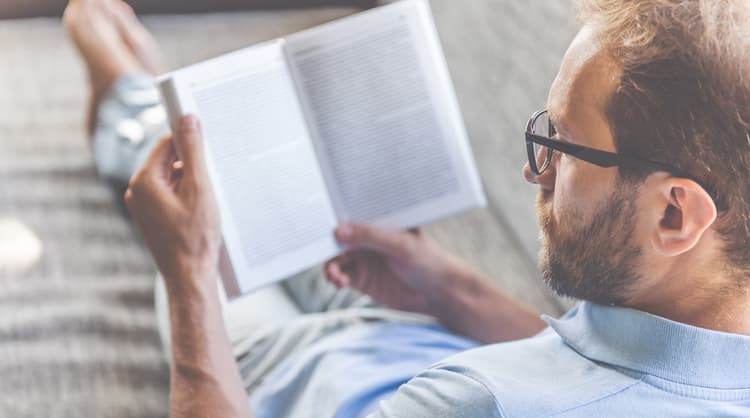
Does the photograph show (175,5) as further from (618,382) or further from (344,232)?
(618,382)

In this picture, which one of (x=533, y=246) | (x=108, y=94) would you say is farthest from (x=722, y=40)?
(x=108, y=94)

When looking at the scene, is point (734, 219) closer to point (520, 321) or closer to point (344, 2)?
point (520, 321)

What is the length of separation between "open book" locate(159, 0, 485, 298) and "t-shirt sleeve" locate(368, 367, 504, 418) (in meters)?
0.36

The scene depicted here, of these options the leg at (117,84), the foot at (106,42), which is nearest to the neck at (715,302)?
the leg at (117,84)

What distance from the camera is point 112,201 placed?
4.39 ft

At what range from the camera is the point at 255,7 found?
1.78m

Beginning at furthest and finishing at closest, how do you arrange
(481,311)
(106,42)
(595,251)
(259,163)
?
(106,42)
(481,311)
(259,163)
(595,251)

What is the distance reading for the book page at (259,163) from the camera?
1.07m

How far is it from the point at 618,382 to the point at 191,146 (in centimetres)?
58

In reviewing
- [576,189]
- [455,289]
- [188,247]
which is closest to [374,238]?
[455,289]

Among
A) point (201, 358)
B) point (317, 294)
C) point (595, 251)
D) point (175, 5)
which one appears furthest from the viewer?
point (175, 5)

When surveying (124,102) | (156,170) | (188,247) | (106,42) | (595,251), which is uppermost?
(106,42)

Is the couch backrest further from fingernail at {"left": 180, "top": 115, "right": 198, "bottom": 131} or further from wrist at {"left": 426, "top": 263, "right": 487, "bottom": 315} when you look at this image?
wrist at {"left": 426, "top": 263, "right": 487, "bottom": 315}

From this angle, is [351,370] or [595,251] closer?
[595,251]
